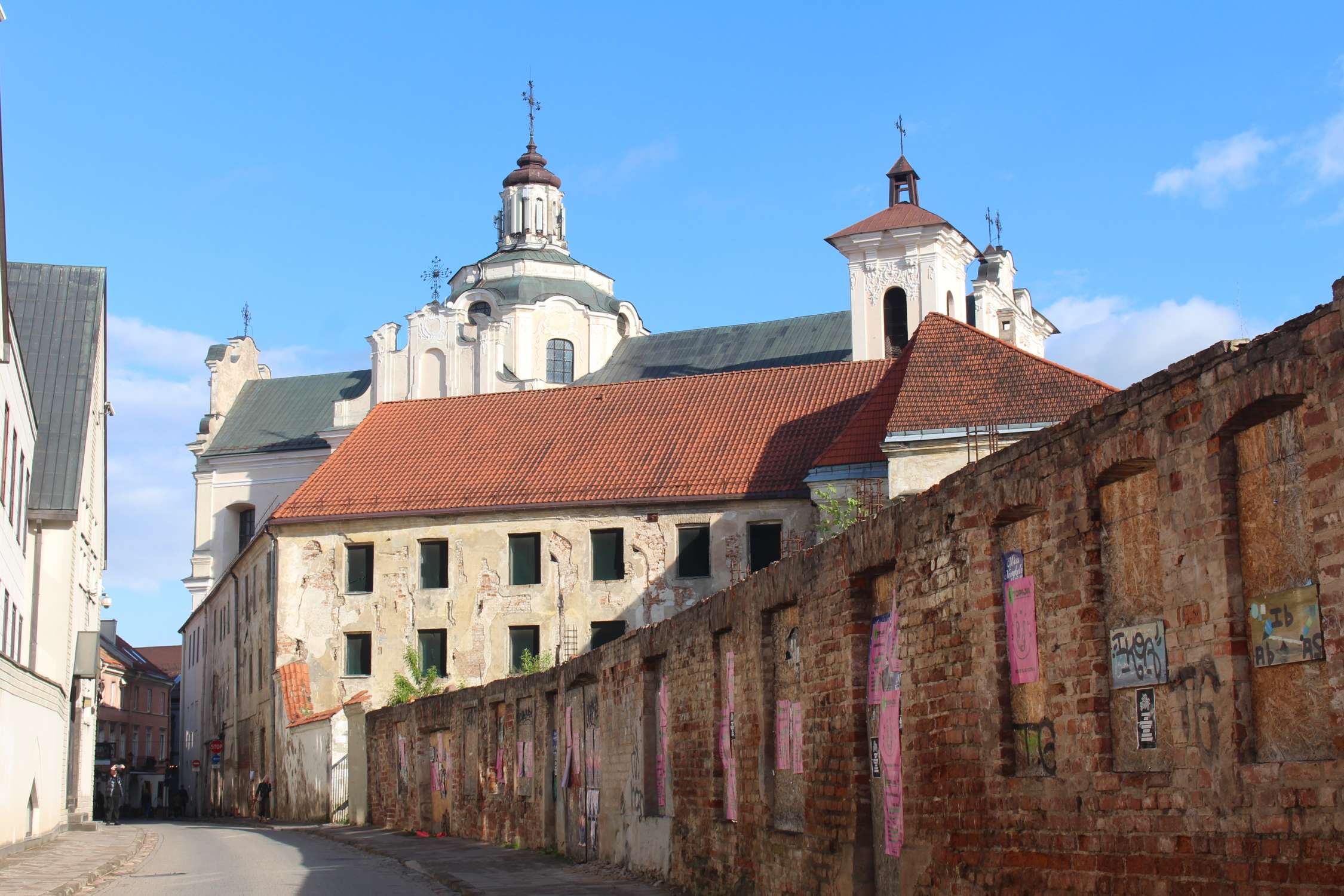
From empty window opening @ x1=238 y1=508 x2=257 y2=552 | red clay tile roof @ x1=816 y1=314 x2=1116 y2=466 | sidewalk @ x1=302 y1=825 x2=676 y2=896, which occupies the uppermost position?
empty window opening @ x1=238 y1=508 x2=257 y2=552

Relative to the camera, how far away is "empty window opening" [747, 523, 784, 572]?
3831 cm

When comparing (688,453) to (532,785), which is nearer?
(532,785)

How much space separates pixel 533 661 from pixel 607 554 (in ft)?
10.7

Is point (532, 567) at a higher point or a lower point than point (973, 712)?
higher

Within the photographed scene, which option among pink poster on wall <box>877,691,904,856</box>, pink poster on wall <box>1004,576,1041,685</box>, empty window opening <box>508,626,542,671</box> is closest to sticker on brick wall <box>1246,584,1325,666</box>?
pink poster on wall <box>1004,576,1041,685</box>

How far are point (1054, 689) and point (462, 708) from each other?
18.6 m

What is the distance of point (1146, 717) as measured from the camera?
7.22 meters

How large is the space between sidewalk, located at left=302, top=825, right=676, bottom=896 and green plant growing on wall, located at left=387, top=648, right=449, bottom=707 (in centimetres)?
1207

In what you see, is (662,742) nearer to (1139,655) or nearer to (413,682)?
(1139,655)

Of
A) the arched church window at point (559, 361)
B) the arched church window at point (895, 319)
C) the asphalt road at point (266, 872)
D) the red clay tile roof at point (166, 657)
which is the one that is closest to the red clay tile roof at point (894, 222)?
the arched church window at point (895, 319)

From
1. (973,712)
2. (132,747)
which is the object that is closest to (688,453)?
(973,712)

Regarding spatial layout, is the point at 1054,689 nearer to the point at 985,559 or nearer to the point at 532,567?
the point at 985,559

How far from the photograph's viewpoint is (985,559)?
8852mm

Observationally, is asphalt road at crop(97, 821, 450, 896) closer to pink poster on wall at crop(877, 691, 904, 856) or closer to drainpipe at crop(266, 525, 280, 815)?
pink poster on wall at crop(877, 691, 904, 856)
